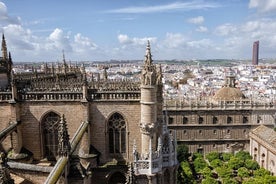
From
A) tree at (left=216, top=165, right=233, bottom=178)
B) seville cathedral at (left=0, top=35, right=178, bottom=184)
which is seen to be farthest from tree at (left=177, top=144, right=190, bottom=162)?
seville cathedral at (left=0, top=35, right=178, bottom=184)

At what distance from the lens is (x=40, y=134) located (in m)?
19.1

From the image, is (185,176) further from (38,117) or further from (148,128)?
(38,117)

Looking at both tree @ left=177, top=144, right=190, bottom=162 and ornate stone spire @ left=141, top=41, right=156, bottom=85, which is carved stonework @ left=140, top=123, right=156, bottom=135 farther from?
tree @ left=177, top=144, right=190, bottom=162

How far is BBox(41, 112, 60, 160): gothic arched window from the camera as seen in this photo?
19.1 m

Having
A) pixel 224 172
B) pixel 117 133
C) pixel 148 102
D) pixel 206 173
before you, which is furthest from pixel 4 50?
pixel 224 172

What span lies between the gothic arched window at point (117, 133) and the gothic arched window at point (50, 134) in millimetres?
3344

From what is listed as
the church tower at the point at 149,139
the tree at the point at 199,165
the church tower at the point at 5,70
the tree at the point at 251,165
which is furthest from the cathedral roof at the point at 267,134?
the church tower at the point at 5,70

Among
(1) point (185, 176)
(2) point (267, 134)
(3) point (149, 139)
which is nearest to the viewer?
(3) point (149, 139)

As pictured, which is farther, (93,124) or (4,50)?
(4,50)

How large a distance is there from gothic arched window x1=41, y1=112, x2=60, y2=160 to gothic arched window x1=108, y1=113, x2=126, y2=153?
3.34 m

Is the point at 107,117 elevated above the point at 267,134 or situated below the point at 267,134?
above

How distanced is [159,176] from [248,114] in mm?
38187

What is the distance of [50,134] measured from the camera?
1930 cm

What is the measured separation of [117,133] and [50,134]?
13.8 ft
